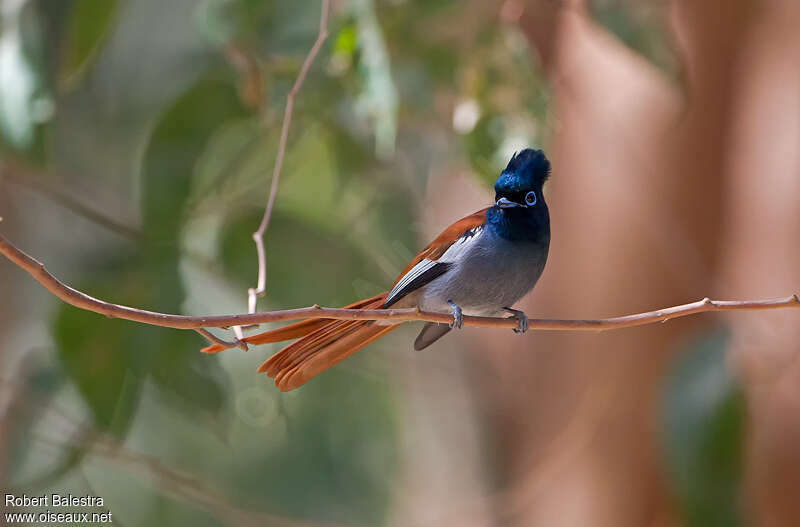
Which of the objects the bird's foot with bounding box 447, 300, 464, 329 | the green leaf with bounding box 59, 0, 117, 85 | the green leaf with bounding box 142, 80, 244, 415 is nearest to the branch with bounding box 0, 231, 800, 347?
the bird's foot with bounding box 447, 300, 464, 329

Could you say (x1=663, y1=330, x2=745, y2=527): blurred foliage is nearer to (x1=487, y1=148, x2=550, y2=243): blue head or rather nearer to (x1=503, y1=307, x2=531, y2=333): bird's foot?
(x1=503, y1=307, x2=531, y2=333): bird's foot

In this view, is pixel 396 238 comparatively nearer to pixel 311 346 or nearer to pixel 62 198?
pixel 62 198

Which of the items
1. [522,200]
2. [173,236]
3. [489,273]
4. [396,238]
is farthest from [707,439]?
[173,236]

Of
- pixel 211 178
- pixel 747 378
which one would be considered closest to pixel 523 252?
pixel 747 378

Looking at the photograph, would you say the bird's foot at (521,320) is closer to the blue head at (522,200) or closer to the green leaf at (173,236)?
the blue head at (522,200)

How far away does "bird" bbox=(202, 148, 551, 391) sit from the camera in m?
1.48

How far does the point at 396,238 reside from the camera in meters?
3.14

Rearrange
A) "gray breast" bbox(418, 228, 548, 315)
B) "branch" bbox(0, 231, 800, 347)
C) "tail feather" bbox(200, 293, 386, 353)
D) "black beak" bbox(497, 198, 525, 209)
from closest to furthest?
"branch" bbox(0, 231, 800, 347)
"tail feather" bbox(200, 293, 386, 353)
"black beak" bbox(497, 198, 525, 209)
"gray breast" bbox(418, 228, 548, 315)

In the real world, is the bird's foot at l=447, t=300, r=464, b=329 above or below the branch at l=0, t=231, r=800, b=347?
above

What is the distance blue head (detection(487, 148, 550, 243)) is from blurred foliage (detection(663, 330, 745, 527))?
1.42 meters

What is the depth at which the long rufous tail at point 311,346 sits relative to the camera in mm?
1427

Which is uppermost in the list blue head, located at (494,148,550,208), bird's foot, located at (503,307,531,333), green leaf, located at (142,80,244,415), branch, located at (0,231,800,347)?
green leaf, located at (142,80,244,415)

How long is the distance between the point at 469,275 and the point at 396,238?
59.0 inches

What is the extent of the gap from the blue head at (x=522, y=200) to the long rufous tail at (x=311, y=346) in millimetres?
285
